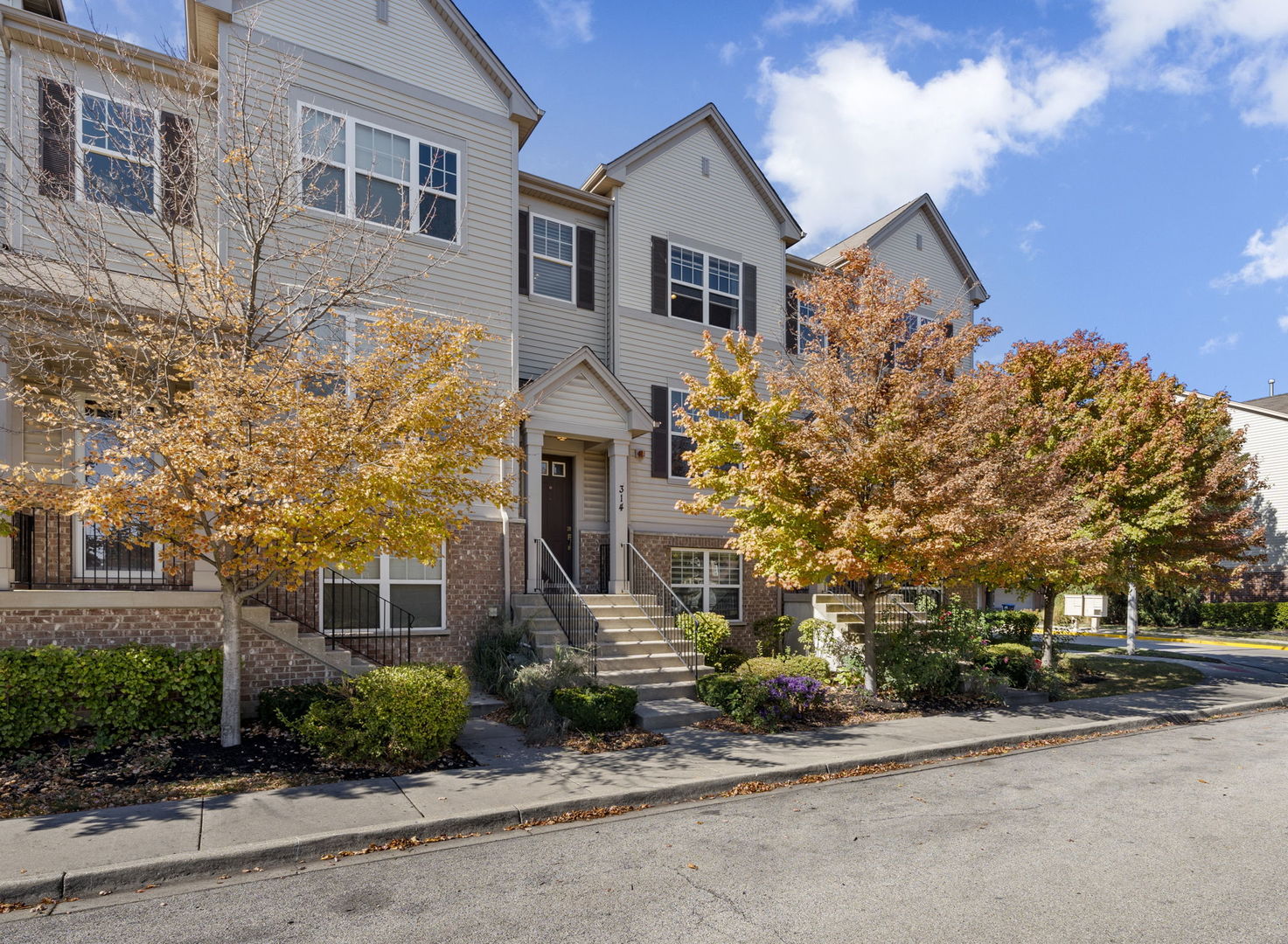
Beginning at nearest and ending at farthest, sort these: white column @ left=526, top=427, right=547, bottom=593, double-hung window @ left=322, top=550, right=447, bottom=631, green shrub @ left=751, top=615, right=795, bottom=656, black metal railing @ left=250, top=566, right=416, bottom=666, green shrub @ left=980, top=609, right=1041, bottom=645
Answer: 1. black metal railing @ left=250, top=566, right=416, bottom=666
2. double-hung window @ left=322, top=550, right=447, bottom=631
3. white column @ left=526, top=427, right=547, bottom=593
4. green shrub @ left=751, top=615, right=795, bottom=656
5. green shrub @ left=980, top=609, right=1041, bottom=645

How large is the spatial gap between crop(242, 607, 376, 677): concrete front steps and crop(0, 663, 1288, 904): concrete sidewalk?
202cm

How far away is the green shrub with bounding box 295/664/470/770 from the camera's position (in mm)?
8492

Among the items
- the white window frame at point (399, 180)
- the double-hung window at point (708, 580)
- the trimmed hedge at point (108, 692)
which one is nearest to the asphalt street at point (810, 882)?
the trimmed hedge at point (108, 692)

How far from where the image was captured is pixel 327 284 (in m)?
10.3

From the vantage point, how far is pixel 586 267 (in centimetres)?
1653

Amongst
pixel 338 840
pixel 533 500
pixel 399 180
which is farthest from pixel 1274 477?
pixel 338 840

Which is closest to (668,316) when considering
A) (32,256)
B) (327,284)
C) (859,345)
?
(859,345)

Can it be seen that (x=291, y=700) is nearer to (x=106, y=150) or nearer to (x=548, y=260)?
(x=106, y=150)

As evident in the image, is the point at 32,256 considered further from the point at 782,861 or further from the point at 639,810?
the point at 782,861

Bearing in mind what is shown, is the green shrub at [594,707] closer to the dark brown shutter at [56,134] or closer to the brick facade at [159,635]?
the brick facade at [159,635]

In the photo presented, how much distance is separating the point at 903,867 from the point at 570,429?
993 cm

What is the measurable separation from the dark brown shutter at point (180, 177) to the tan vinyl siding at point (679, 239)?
26.4 ft

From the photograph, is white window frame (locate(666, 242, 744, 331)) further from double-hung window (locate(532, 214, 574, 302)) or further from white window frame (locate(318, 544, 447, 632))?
white window frame (locate(318, 544, 447, 632))

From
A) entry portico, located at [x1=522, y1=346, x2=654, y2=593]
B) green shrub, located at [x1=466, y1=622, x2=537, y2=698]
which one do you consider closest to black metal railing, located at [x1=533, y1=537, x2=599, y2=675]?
entry portico, located at [x1=522, y1=346, x2=654, y2=593]
